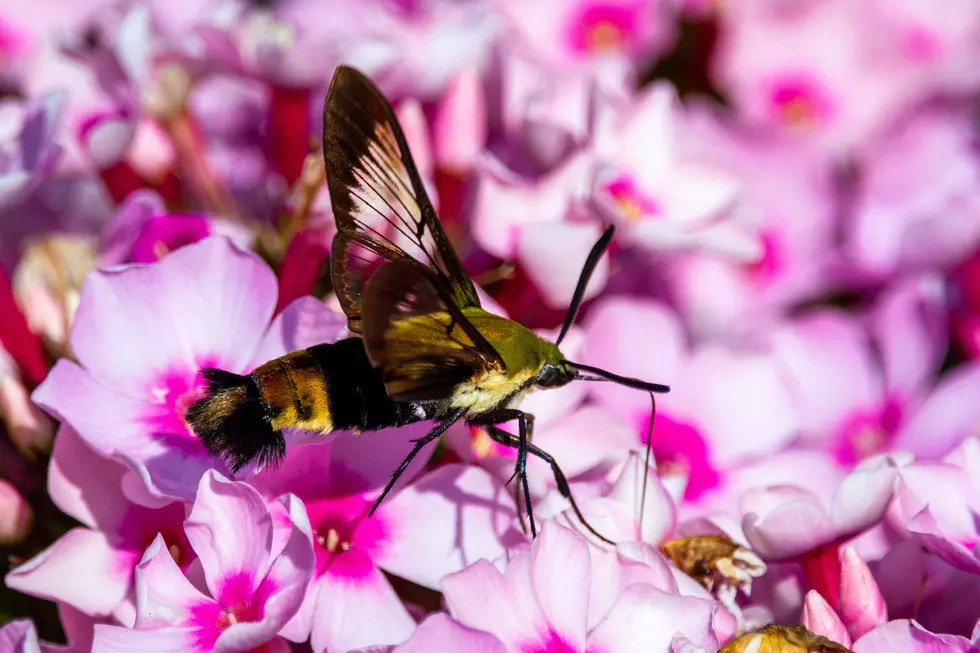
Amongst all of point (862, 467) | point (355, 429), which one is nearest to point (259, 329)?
point (355, 429)

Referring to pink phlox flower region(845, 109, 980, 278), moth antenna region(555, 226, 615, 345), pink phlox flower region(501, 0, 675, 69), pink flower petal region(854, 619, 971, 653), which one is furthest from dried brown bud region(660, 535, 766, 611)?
pink phlox flower region(501, 0, 675, 69)

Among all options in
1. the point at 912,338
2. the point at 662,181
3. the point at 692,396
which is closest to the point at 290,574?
the point at 692,396

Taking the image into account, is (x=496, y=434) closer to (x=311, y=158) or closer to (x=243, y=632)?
(x=243, y=632)

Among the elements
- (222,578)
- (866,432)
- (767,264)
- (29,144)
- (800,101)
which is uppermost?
(29,144)

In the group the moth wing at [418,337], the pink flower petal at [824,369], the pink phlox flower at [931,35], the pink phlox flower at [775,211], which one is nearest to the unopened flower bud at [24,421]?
the moth wing at [418,337]

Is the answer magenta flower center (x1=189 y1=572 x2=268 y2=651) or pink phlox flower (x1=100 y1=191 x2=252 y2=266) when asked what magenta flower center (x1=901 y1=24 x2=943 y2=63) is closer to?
pink phlox flower (x1=100 y1=191 x2=252 y2=266)

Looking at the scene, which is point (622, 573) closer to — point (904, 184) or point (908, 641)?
point (908, 641)
